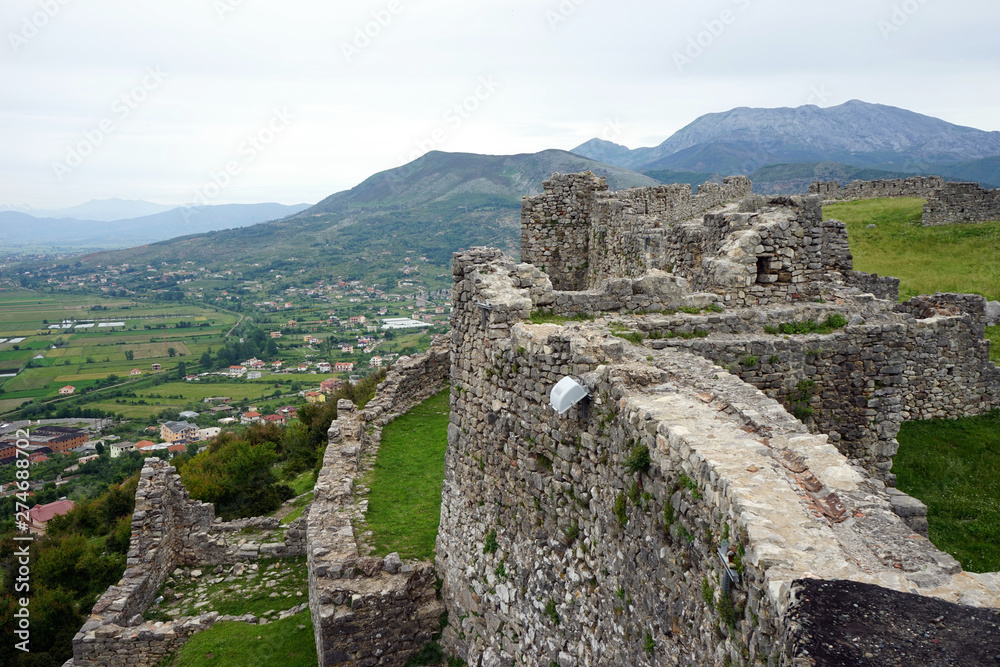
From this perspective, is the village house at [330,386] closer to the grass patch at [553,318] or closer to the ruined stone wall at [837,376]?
the grass patch at [553,318]

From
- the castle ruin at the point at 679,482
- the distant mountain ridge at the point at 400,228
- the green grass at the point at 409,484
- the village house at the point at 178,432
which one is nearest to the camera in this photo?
the castle ruin at the point at 679,482

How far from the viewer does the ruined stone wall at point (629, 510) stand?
345cm

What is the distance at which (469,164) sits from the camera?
197625mm

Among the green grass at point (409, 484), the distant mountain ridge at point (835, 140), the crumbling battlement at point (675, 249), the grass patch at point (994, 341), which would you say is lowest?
the green grass at point (409, 484)

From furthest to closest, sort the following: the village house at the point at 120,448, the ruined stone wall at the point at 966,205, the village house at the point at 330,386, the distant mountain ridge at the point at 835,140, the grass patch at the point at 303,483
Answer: the distant mountain ridge at the point at 835,140 → the village house at the point at 120,448 → the village house at the point at 330,386 → the ruined stone wall at the point at 966,205 → the grass patch at the point at 303,483

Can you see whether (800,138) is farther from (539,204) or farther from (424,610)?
(424,610)

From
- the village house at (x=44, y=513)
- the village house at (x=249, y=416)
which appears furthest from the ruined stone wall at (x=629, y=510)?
the village house at (x=249, y=416)

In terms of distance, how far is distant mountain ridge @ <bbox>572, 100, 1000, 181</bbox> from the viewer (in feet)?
355

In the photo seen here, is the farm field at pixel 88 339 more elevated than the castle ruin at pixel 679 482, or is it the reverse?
the castle ruin at pixel 679 482

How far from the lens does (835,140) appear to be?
12288 centimetres

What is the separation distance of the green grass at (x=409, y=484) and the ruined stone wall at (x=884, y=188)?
69.4 feet

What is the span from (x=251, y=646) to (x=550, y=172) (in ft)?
444

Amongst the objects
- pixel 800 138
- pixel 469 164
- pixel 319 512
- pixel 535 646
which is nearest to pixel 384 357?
pixel 319 512

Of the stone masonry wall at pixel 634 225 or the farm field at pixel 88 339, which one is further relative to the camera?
the farm field at pixel 88 339
